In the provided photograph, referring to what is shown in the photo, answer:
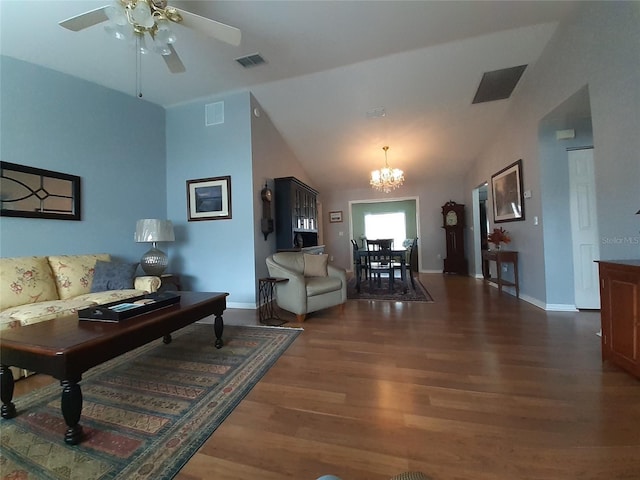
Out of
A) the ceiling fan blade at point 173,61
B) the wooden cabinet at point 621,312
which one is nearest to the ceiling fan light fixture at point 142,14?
the ceiling fan blade at point 173,61

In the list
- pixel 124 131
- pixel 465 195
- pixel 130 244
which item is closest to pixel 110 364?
pixel 130 244

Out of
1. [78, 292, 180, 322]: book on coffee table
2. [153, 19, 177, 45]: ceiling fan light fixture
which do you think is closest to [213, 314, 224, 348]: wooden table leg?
[78, 292, 180, 322]: book on coffee table

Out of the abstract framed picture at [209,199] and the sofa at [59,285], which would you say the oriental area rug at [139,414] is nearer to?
the sofa at [59,285]

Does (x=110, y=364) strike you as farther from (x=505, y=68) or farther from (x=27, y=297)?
(x=505, y=68)

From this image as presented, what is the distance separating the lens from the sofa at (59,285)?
6.57 ft

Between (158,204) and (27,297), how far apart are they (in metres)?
1.90

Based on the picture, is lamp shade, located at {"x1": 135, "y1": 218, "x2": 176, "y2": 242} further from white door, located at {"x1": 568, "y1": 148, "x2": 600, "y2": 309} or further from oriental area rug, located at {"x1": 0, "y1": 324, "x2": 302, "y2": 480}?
white door, located at {"x1": 568, "y1": 148, "x2": 600, "y2": 309}

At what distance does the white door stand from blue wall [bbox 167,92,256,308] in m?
4.08

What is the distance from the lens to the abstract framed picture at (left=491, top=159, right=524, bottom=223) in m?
3.49

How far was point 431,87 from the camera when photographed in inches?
139

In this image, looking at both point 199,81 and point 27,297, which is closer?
point 27,297

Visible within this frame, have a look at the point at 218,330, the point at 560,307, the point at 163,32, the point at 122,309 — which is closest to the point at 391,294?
the point at 560,307

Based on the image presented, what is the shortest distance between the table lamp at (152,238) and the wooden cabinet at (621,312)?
174 inches

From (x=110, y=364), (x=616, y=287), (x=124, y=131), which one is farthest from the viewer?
(x=124, y=131)
